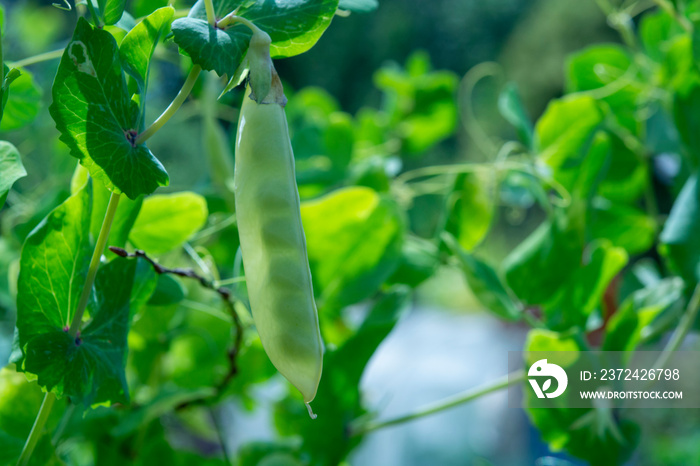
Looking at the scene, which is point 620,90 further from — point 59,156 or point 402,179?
point 59,156

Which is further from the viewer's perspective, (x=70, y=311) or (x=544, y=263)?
(x=544, y=263)

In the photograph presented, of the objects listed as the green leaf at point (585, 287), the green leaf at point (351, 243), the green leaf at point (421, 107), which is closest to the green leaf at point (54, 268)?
the green leaf at point (351, 243)

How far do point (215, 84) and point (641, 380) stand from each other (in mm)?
296

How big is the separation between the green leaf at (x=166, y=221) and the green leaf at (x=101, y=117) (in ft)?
0.24

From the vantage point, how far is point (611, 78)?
341 millimetres

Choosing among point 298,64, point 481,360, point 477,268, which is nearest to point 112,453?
point 477,268

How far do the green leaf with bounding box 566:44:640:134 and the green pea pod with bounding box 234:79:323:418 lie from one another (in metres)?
0.25

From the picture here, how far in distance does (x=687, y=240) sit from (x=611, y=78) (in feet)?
0.42

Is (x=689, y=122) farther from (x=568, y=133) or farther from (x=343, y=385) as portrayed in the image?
(x=343, y=385)

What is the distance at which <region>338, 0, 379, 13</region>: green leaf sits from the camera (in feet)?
0.53

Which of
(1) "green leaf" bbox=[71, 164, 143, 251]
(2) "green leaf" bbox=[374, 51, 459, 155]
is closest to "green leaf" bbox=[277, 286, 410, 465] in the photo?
(1) "green leaf" bbox=[71, 164, 143, 251]

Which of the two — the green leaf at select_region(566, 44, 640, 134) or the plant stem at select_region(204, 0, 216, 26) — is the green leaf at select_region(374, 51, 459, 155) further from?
the plant stem at select_region(204, 0, 216, 26)

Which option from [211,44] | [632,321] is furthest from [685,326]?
[211,44]

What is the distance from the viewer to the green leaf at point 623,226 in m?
0.34
